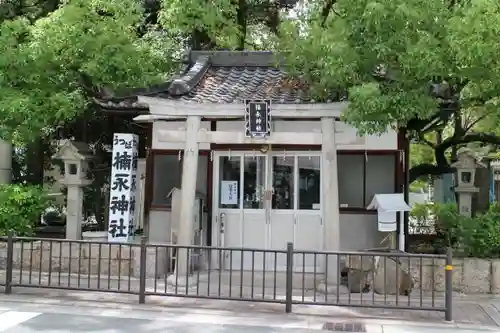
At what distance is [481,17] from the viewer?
735 cm

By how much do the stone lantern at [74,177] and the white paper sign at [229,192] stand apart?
3194mm

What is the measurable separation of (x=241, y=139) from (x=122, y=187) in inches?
117

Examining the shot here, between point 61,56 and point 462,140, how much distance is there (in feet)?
33.5

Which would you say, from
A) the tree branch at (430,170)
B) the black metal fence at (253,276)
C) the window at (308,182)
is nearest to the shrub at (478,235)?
the black metal fence at (253,276)

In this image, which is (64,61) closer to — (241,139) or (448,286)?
(241,139)

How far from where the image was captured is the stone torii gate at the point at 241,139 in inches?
388

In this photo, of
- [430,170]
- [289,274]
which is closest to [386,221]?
[289,274]

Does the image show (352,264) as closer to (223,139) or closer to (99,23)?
(223,139)

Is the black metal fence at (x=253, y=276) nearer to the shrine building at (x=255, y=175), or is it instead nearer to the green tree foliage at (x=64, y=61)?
the shrine building at (x=255, y=175)

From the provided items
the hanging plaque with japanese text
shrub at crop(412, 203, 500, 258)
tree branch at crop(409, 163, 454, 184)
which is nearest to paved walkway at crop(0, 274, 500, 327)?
shrub at crop(412, 203, 500, 258)

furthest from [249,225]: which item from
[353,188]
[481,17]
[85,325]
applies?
[481,17]

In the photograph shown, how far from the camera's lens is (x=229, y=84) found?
464 inches

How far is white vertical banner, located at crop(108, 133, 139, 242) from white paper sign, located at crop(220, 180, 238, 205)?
199cm

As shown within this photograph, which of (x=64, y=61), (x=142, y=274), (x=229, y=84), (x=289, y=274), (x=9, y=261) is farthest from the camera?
(x=229, y=84)
